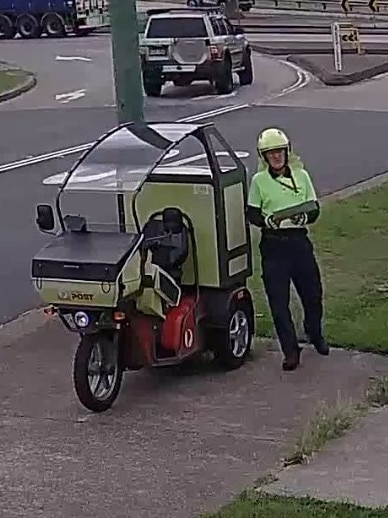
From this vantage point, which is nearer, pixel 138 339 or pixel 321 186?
pixel 138 339

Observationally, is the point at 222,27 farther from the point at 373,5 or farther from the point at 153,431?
the point at 373,5

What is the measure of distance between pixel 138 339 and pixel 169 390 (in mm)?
442

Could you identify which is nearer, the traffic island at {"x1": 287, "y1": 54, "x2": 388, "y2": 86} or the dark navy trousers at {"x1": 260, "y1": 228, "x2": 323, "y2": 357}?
the dark navy trousers at {"x1": 260, "y1": 228, "x2": 323, "y2": 357}

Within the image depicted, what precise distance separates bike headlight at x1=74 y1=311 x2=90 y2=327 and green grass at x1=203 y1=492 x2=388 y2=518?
183 cm

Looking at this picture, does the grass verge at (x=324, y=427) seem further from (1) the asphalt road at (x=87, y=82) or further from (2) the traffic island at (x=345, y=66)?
(2) the traffic island at (x=345, y=66)

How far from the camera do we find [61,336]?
9523mm

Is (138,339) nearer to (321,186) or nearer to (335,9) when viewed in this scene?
(321,186)

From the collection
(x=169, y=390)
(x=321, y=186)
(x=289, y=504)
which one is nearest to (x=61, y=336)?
(x=169, y=390)

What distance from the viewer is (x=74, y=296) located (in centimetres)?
746

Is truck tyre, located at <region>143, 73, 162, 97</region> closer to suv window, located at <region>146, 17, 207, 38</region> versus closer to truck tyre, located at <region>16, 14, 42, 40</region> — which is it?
suv window, located at <region>146, 17, 207, 38</region>

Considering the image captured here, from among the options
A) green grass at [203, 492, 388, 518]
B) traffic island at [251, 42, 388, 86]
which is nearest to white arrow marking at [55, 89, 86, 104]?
traffic island at [251, 42, 388, 86]

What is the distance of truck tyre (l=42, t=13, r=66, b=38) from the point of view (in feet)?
174

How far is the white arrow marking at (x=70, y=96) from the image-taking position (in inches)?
1199

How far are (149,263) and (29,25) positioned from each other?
4694 centimetres
